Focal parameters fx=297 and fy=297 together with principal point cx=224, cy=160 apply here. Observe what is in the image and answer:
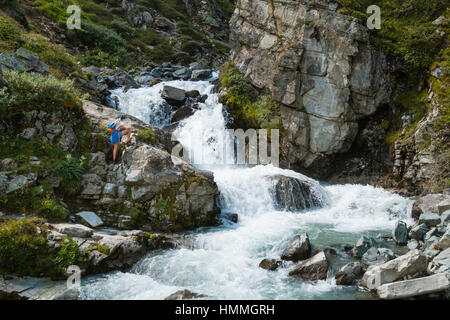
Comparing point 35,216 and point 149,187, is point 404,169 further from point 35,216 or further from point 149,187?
point 35,216

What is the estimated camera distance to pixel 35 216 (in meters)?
8.86

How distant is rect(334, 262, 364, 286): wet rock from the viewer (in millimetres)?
7914

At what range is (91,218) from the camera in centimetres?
1005

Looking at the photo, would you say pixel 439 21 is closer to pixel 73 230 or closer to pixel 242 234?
pixel 242 234

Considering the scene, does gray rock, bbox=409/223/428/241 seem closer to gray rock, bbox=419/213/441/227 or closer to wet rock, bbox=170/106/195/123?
gray rock, bbox=419/213/441/227

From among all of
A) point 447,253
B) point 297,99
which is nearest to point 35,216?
point 447,253

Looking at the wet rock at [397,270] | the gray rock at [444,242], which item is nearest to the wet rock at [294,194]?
the gray rock at [444,242]

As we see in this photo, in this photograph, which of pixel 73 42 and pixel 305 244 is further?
pixel 73 42

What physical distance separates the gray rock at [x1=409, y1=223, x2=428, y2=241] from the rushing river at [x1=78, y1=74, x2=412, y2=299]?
4.51ft

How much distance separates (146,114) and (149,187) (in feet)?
35.0

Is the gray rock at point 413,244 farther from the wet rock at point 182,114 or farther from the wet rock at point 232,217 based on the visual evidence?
the wet rock at point 182,114

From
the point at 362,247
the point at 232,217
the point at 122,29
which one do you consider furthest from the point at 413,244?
the point at 122,29

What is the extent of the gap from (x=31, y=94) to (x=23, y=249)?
6.19m
